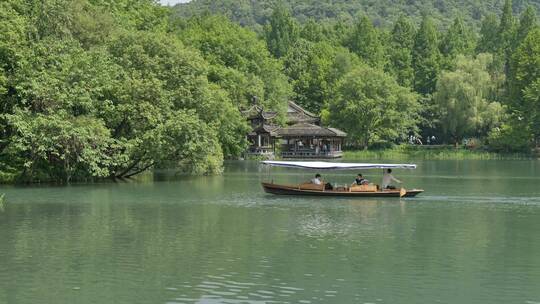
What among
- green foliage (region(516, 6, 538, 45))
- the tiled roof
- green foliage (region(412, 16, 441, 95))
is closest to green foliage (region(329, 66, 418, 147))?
the tiled roof

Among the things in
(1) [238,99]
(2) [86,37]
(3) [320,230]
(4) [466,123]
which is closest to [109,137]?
(2) [86,37]

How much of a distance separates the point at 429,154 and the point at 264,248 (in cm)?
8420

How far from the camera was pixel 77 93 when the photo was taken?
5328cm

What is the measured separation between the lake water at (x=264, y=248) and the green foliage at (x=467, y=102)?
208 feet

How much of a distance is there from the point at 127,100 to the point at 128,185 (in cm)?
634

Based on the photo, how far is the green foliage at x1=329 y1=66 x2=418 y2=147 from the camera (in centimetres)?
11312

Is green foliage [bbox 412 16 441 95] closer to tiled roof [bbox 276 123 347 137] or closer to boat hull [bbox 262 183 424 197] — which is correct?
tiled roof [bbox 276 123 347 137]

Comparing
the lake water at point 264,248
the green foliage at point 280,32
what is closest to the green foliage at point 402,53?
the green foliage at point 280,32

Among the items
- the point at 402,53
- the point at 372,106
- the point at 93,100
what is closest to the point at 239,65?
the point at 372,106

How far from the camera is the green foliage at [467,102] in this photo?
363 ft

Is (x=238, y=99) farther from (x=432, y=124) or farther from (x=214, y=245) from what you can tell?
(x=214, y=245)

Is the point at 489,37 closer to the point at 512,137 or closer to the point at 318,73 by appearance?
the point at 318,73

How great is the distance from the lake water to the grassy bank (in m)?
56.7

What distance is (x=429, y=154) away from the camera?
358ft
